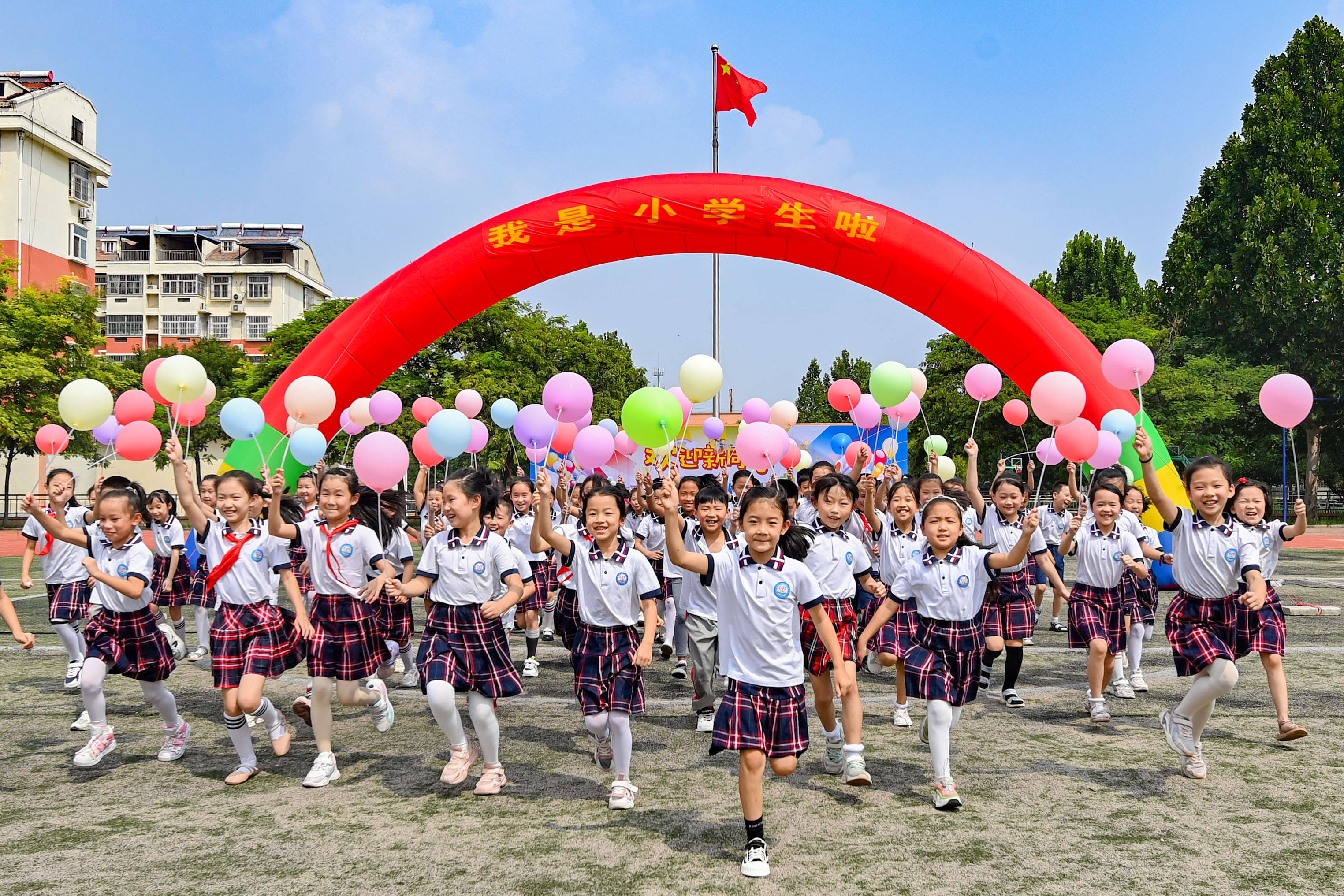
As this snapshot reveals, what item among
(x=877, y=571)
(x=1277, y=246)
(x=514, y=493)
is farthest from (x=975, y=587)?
(x=1277, y=246)

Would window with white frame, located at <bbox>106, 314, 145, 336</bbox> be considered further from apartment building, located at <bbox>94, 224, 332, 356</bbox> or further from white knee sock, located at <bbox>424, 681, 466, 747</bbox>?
white knee sock, located at <bbox>424, 681, 466, 747</bbox>

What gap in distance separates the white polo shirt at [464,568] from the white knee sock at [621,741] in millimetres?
884

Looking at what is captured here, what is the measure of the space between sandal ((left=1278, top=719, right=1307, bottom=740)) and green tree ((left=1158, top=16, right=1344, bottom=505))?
30687 mm

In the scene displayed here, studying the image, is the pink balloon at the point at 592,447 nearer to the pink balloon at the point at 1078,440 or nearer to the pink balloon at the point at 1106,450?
the pink balloon at the point at 1078,440

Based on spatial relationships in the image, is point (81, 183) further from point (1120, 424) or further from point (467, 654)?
point (1120, 424)

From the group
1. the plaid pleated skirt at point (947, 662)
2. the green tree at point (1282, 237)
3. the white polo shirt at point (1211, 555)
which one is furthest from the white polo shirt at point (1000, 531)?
the green tree at point (1282, 237)

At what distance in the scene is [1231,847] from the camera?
12.8ft

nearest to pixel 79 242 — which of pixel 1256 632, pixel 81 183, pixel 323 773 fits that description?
pixel 81 183

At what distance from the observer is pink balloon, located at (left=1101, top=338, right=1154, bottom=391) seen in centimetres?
670

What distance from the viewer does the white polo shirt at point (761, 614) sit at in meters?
3.92

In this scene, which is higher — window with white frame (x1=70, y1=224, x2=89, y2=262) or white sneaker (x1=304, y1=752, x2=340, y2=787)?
window with white frame (x1=70, y1=224, x2=89, y2=262)

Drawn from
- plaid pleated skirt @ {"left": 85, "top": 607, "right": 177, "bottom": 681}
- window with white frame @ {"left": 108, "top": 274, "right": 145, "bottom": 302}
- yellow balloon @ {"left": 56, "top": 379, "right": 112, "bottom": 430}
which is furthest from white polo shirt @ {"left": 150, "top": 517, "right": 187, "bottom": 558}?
window with white frame @ {"left": 108, "top": 274, "right": 145, "bottom": 302}

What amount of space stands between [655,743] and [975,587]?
7.10 ft

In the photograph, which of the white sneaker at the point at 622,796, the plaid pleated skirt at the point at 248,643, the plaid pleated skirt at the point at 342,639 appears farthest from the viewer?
the plaid pleated skirt at the point at 342,639
